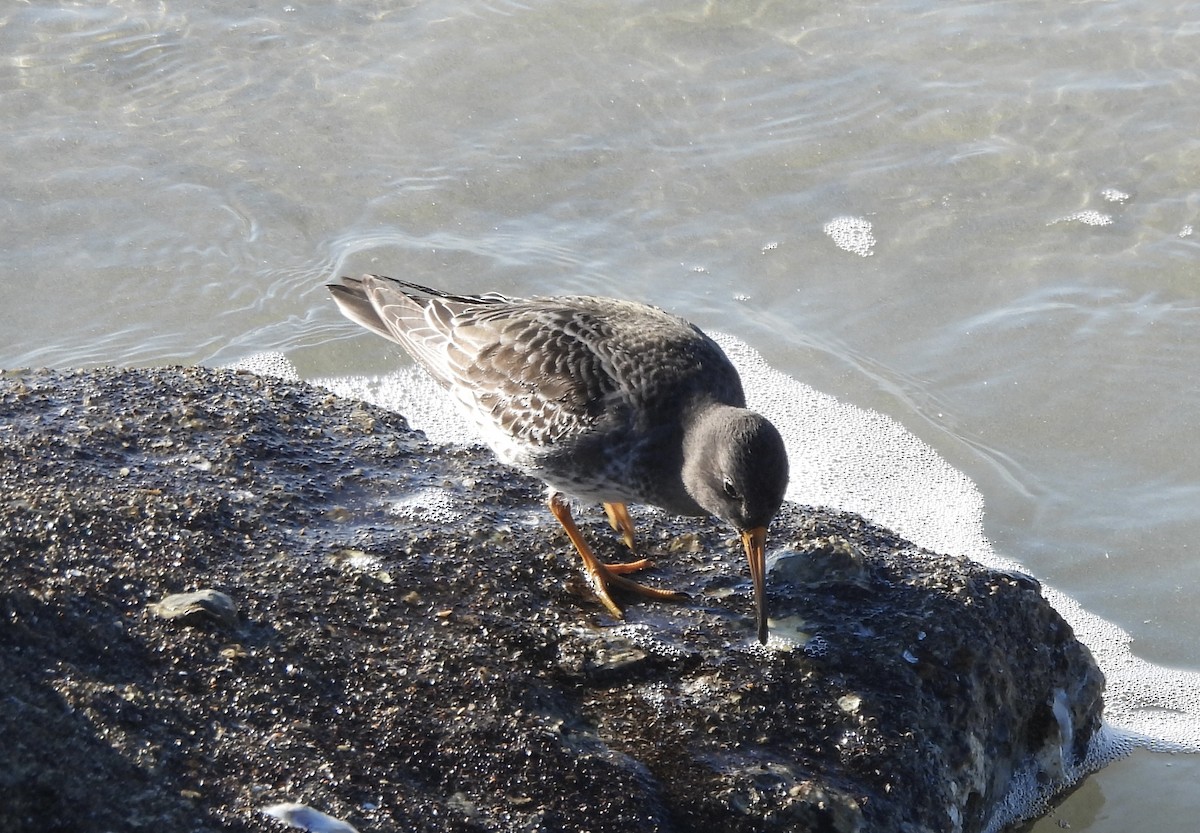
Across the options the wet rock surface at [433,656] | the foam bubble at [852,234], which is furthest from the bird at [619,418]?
the foam bubble at [852,234]

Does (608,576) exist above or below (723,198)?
above

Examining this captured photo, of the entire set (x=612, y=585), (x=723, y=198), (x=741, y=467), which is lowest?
(x=723, y=198)

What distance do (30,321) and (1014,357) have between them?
6.19 meters

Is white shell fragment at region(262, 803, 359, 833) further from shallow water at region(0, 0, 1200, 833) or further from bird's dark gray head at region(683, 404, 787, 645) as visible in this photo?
shallow water at region(0, 0, 1200, 833)

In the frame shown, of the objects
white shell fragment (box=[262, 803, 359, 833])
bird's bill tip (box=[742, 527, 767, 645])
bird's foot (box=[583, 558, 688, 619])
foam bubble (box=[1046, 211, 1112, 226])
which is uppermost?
white shell fragment (box=[262, 803, 359, 833])

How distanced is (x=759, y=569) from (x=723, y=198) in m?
5.27

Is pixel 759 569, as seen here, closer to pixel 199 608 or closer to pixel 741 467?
pixel 741 467

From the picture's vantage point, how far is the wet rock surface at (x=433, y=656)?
10.5ft

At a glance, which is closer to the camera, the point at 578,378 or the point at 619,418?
the point at 619,418

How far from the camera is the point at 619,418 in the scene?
15.4 feet

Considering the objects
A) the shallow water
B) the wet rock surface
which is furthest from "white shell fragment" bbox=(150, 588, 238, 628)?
the shallow water

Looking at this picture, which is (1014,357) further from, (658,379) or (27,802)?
(27,802)

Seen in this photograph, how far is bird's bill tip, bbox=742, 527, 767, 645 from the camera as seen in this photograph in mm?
4023

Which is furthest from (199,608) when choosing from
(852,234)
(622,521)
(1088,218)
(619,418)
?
(1088,218)
